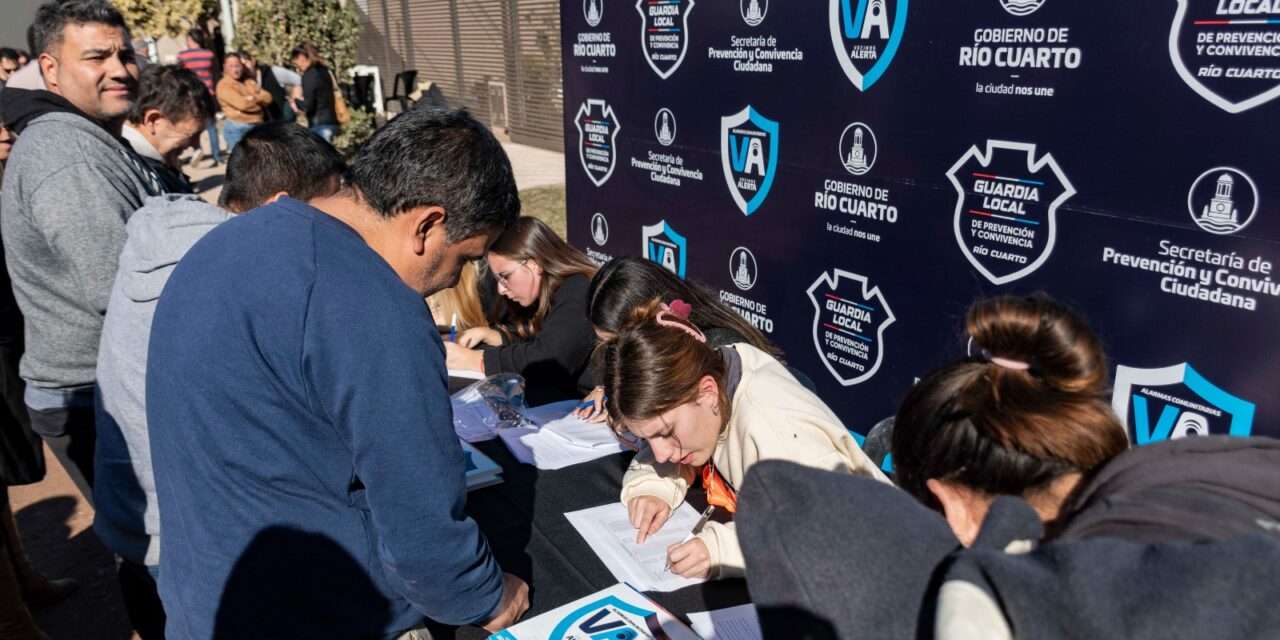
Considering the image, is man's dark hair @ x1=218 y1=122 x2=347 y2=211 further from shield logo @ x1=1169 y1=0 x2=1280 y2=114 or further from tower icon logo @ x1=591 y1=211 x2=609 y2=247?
tower icon logo @ x1=591 y1=211 x2=609 y2=247

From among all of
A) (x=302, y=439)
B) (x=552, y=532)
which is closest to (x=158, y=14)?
(x=552, y=532)

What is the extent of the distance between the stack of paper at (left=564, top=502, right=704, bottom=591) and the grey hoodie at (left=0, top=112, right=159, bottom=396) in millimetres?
1417

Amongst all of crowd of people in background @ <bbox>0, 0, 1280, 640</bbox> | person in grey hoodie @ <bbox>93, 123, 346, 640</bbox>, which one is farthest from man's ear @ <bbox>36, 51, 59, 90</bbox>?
person in grey hoodie @ <bbox>93, 123, 346, 640</bbox>

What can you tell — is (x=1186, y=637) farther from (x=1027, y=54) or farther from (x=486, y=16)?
(x=486, y=16)

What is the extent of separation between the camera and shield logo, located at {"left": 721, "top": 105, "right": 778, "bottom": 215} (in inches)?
124

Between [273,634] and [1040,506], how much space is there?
1.13 metres

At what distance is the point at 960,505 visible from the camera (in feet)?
3.56

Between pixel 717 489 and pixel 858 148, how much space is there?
1437 mm

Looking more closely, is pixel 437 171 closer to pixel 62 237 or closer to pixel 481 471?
pixel 481 471

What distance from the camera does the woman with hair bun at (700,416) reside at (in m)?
1.66

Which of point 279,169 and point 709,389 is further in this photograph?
point 279,169

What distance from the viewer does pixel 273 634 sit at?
1233 mm

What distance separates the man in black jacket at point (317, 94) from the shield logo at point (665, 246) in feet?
21.6

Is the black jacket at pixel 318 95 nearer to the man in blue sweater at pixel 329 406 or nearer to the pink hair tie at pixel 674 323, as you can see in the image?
the pink hair tie at pixel 674 323
